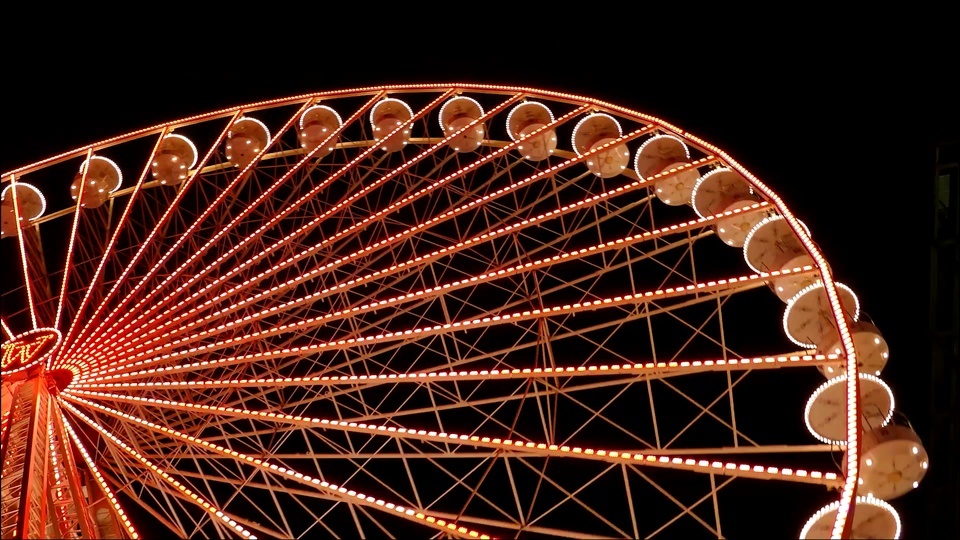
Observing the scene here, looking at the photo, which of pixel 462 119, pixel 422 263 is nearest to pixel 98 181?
pixel 462 119

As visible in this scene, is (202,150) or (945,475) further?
(202,150)

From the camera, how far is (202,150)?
15.5m

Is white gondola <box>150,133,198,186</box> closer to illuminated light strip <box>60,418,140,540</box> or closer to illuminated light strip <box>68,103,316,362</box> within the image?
illuminated light strip <box>68,103,316,362</box>

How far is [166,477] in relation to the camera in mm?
8273

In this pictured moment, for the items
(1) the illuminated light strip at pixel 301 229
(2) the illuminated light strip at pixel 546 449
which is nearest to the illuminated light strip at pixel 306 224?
(1) the illuminated light strip at pixel 301 229

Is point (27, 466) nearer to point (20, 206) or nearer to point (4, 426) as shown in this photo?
point (4, 426)

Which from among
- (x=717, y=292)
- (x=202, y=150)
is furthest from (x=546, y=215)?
(x=202, y=150)

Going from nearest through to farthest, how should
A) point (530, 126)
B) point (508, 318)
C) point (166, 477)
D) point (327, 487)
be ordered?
point (327, 487), point (166, 477), point (508, 318), point (530, 126)

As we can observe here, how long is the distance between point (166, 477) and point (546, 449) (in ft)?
10.6

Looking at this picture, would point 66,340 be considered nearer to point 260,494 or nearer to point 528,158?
point 528,158


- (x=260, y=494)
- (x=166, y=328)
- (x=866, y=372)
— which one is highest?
(x=166, y=328)

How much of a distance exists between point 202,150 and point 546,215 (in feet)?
22.8

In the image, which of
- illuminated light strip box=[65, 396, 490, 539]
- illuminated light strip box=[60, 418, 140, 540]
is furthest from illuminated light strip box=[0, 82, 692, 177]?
illuminated light strip box=[60, 418, 140, 540]

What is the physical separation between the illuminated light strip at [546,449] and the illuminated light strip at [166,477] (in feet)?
0.77
